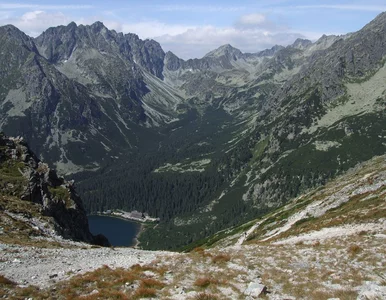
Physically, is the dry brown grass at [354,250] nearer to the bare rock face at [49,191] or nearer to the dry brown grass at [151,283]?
the dry brown grass at [151,283]

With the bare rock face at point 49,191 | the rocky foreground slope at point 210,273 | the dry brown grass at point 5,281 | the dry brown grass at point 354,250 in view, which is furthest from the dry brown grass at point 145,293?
the bare rock face at point 49,191

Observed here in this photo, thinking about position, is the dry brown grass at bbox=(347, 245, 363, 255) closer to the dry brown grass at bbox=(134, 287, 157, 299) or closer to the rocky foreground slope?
the rocky foreground slope

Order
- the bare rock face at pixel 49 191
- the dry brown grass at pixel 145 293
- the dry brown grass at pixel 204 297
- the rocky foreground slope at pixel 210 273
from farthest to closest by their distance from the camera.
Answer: the bare rock face at pixel 49 191 → the rocky foreground slope at pixel 210 273 → the dry brown grass at pixel 145 293 → the dry brown grass at pixel 204 297

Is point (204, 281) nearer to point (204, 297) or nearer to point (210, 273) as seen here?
point (204, 297)

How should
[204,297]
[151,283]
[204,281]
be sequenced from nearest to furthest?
[204,297]
[151,283]
[204,281]

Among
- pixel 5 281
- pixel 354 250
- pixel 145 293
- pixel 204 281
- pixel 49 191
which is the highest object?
pixel 5 281

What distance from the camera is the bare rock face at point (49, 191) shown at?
274 feet

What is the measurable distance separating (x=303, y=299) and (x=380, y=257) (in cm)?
1169

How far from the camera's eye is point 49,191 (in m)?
95.8

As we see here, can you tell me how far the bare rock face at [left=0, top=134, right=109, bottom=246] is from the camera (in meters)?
83.5

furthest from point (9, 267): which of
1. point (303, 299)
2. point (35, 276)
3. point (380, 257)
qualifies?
point (380, 257)

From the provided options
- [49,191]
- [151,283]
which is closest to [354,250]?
[151,283]

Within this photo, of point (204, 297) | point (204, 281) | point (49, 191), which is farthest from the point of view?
point (49, 191)

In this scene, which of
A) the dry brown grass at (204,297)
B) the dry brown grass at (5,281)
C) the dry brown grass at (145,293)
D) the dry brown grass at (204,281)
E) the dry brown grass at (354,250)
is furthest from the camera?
the dry brown grass at (354,250)
